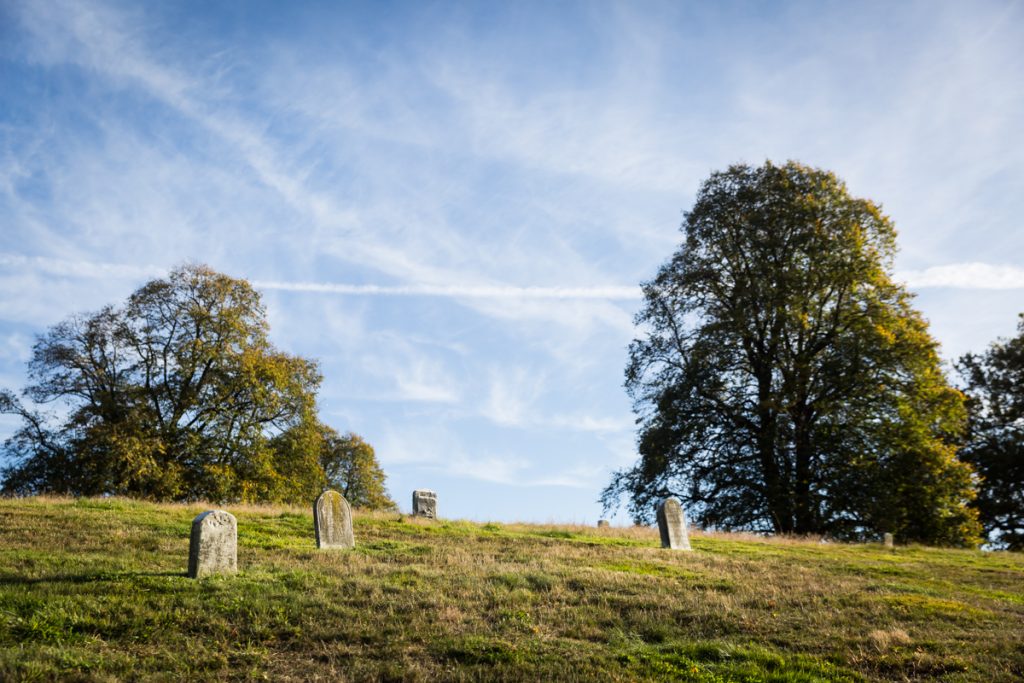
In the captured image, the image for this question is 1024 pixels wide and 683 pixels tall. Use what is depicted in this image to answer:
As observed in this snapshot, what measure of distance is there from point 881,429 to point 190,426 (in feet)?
89.9

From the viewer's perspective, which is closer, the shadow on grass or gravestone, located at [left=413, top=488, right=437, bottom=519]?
the shadow on grass

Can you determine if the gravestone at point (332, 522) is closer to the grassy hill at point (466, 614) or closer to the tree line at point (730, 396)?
the grassy hill at point (466, 614)

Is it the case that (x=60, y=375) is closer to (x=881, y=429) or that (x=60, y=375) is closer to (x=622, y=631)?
(x=622, y=631)

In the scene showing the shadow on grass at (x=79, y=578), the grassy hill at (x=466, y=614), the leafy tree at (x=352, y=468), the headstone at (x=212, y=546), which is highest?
the leafy tree at (x=352, y=468)

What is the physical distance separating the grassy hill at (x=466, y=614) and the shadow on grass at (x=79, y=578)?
0.18 feet

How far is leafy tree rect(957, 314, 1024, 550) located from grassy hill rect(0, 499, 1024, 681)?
72.7ft

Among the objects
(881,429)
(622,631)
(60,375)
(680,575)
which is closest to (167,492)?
(60,375)

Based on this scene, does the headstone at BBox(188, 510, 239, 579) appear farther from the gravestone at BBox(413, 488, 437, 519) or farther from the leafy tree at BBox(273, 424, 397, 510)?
the leafy tree at BBox(273, 424, 397, 510)

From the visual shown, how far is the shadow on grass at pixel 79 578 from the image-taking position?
36.2ft

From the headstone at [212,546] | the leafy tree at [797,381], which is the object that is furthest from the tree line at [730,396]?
the headstone at [212,546]

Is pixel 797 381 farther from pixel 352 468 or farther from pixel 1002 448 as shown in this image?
pixel 352 468

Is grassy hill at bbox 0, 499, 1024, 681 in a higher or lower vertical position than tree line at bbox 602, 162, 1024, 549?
lower

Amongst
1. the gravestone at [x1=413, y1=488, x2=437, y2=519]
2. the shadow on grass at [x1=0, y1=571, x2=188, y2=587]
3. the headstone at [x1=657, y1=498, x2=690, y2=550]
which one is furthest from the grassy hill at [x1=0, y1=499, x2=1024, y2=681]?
the gravestone at [x1=413, y1=488, x2=437, y2=519]

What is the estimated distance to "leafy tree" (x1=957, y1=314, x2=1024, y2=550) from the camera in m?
35.6
